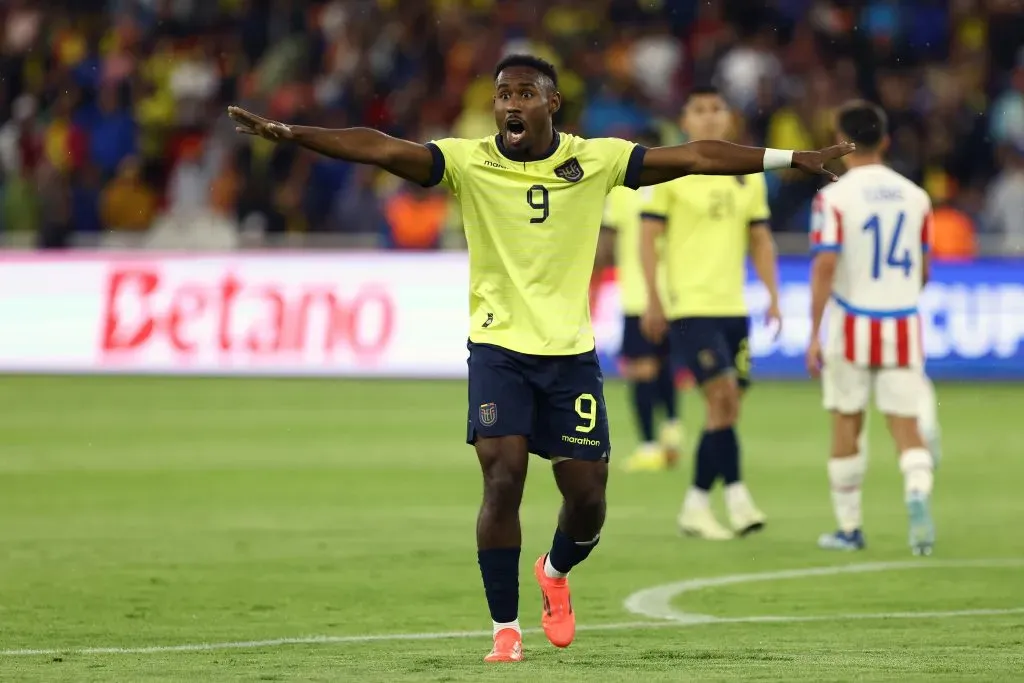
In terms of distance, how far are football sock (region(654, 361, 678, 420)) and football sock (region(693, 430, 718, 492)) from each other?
4040 millimetres

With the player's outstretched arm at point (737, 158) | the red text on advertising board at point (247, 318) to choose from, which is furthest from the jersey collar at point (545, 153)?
the red text on advertising board at point (247, 318)

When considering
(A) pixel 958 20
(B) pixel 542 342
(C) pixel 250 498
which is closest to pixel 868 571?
(B) pixel 542 342

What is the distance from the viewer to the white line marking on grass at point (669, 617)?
802 cm

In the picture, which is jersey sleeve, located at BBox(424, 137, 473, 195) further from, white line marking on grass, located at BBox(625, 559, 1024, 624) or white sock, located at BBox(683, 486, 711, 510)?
white sock, located at BBox(683, 486, 711, 510)

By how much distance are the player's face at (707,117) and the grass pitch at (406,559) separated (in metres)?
2.37

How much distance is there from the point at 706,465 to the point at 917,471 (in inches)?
53.1

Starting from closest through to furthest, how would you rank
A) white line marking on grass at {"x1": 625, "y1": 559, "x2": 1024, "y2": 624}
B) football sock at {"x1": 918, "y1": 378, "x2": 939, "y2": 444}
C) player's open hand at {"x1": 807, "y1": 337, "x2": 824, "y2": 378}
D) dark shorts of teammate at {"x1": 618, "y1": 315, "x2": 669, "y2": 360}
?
white line marking on grass at {"x1": 625, "y1": 559, "x2": 1024, "y2": 624} < player's open hand at {"x1": 807, "y1": 337, "x2": 824, "y2": 378} < football sock at {"x1": 918, "y1": 378, "x2": 939, "y2": 444} < dark shorts of teammate at {"x1": 618, "y1": 315, "x2": 669, "y2": 360}

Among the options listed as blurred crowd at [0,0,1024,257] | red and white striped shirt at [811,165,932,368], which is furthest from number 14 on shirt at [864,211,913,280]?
blurred crowd at [0,0,1024,257]

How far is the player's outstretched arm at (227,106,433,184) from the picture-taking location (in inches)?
283

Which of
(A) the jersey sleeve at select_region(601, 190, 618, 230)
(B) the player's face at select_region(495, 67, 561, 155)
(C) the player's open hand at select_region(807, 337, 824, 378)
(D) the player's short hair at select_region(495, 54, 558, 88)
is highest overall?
(A) the jersey sleeve at select_region(601, 190, 618, 230)

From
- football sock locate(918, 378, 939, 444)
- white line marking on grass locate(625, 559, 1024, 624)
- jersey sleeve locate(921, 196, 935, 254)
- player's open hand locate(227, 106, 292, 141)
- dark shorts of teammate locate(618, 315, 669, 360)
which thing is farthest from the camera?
dark shorts of teammate locate(618, 315, 669, 360)

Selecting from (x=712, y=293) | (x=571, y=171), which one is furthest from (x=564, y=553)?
(x=712, y=293)

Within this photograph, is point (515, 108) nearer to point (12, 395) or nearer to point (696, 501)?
point (696, 501)

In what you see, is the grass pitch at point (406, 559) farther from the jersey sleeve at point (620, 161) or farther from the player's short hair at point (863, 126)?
the player's short hair at point (863, 126)
